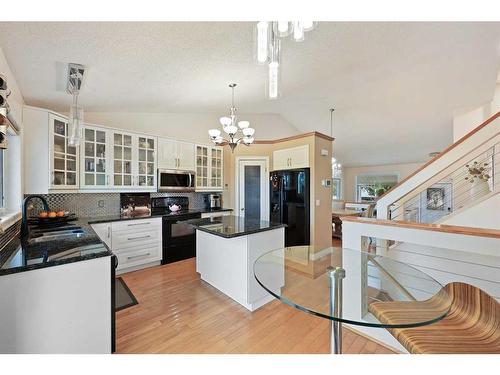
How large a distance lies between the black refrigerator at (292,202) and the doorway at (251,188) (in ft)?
1.17

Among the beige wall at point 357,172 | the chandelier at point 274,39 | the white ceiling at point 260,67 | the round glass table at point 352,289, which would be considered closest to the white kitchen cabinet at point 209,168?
the white ceiling at point 260,67

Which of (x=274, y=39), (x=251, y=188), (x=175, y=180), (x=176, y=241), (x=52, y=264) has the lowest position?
(x=176, y=241)

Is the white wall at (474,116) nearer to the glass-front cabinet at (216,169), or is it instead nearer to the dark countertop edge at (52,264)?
the glass-front cabinet at (216,169)

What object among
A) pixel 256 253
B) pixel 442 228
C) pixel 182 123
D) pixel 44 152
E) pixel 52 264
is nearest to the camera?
pixel 52 264

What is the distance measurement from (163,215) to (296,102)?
3.32 meters

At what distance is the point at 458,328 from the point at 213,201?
161 inches

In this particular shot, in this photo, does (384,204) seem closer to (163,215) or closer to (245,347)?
(245,347)

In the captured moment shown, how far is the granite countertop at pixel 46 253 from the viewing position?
1256mm

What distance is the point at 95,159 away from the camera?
3.22m

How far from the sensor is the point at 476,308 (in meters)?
1.12

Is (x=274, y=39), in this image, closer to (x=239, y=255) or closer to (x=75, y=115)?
(x=239, y=255)

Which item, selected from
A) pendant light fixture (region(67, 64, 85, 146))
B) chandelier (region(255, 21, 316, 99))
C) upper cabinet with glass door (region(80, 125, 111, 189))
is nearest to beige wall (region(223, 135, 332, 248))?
chandelier (region(255, 21, 316, 99))

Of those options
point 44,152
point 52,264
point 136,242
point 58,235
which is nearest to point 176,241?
point 136,242
